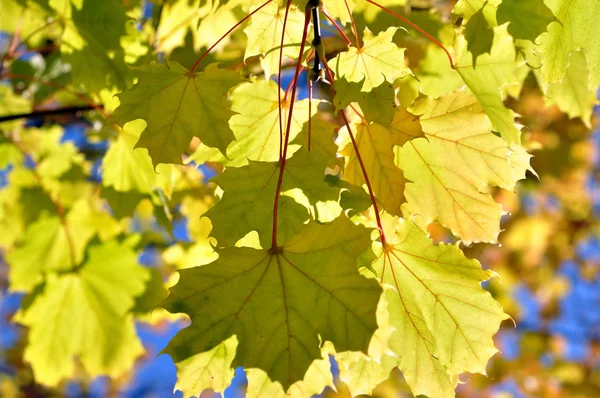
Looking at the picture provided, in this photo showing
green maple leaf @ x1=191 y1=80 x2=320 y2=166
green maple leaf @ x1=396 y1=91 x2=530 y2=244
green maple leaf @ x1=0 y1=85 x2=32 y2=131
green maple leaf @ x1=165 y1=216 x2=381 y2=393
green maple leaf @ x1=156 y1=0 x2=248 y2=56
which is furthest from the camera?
green maple leaf @ x1=0 y1=85 x2=32 y2=131

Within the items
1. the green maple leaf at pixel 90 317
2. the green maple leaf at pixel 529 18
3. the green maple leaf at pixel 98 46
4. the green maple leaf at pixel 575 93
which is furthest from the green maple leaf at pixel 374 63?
the green maple leaf at pixel 90 317

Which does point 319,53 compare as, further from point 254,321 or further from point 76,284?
point 76,284

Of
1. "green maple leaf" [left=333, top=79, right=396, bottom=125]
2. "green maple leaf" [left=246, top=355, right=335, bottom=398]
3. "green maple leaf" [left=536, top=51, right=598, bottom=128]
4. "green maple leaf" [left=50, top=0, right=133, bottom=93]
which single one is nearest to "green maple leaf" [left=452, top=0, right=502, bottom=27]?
"green maple leaf" [left=333, top=79, right=396, bottom=125]

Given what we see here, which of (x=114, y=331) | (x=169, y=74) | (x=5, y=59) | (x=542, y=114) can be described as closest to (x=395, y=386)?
(x=542, y=114)

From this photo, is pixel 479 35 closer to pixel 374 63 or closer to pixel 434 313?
pixel 374 63

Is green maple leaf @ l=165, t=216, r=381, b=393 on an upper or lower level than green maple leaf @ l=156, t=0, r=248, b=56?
lower

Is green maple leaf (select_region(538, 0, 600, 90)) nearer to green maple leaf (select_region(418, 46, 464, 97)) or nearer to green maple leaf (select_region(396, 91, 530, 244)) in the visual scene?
green maple leaf (select_region(396, 91, 530, 244))
